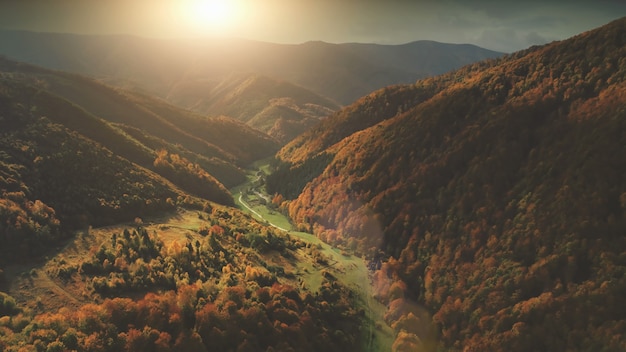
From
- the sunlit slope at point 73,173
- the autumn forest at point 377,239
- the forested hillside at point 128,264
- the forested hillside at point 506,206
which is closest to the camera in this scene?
the forested hillside at point 128,264

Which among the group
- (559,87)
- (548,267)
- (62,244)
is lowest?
(62,244)

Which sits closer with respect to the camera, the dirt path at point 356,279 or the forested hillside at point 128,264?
the forested hillside at point 128,264

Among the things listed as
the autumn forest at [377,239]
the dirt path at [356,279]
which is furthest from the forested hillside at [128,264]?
the dirt path at [356,279]

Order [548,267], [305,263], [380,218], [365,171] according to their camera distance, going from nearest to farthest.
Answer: [548,267] < [305,263] < [380,218] < [365,171]

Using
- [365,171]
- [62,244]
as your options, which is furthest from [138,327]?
[365,171]

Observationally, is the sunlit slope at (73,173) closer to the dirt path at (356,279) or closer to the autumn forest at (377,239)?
the autumn forest at (377,239)

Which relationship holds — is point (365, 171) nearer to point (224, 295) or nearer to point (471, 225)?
point (471, 225)

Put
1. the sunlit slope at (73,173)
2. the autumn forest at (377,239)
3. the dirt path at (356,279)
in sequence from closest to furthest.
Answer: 1. the autumn forest at (377,239)
2. the dirt path at (356,279)
3. the sunlit slope at (73,173)

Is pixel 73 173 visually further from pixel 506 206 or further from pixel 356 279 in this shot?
pixel 506 206

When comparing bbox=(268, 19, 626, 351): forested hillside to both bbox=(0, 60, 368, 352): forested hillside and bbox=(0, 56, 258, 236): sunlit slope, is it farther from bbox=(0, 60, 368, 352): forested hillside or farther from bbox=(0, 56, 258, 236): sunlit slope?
bbox=(0, 56, 258, 236): sunlit slope
